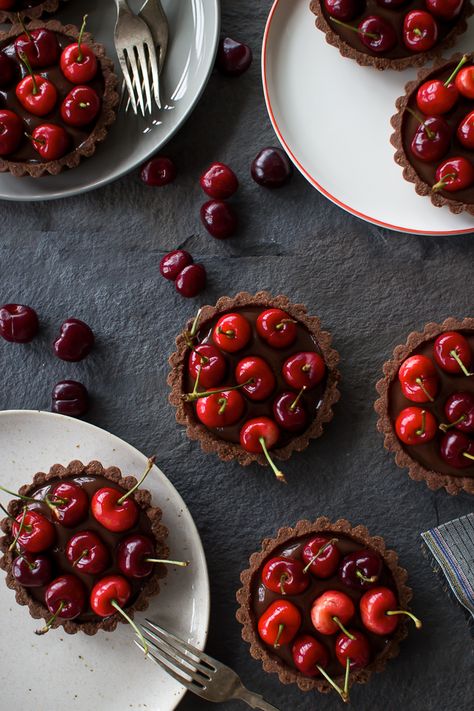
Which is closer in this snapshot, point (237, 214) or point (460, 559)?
point (460, 559)

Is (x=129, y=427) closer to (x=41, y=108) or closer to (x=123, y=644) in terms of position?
(x=123, y=644)

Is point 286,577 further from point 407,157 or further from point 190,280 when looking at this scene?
point 407,157

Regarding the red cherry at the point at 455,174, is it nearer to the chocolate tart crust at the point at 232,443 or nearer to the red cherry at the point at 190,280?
the chocolate tart crust at the point at 232,443

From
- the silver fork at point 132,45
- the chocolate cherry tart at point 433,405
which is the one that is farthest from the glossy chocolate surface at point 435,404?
the silver fork at point 132,45

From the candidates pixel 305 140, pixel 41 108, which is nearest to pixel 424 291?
pixel 305 140

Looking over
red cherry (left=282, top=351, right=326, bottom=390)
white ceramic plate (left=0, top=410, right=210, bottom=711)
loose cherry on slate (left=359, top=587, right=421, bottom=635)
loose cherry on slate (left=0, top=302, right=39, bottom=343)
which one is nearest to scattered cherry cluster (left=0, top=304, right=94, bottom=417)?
loose cherry on slate (left=0, top=302, right=39, bottom=343)

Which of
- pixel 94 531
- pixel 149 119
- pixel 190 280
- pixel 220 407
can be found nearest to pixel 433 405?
pixel 220 407
